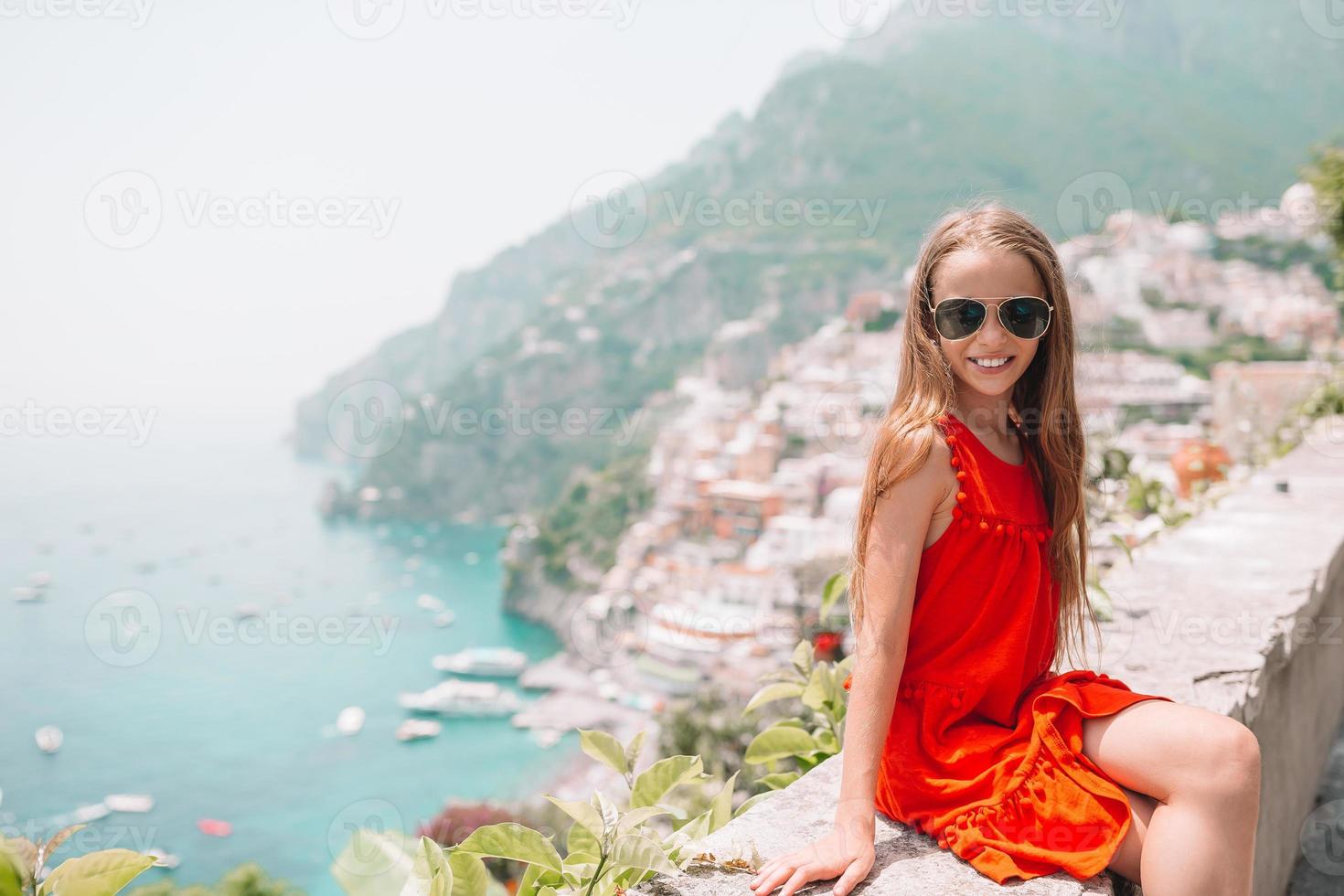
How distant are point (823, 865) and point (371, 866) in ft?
1.08

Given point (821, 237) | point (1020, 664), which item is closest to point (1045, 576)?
point (1020, 664)

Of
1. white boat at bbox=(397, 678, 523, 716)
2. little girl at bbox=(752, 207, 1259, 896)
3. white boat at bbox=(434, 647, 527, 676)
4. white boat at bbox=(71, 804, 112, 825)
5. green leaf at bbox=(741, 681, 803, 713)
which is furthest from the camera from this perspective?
white boat at bbox=(434, 647, 527, 676)

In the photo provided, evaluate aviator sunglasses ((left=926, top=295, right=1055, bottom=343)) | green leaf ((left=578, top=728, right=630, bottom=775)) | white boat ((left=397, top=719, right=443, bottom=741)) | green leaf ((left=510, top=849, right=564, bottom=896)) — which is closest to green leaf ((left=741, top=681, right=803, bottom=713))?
green leaf ((left=578, top=728, right=630, bottom=775))

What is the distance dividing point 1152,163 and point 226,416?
68615 millimetres

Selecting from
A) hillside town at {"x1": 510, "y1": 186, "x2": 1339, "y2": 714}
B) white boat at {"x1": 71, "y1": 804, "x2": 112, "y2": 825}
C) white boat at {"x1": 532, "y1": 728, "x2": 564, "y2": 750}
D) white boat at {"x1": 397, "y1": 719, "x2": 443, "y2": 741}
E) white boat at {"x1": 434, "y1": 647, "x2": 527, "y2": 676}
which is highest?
hillside town at {"x1": 510, "y1": 186, "x2": 1339, "y2": 714}

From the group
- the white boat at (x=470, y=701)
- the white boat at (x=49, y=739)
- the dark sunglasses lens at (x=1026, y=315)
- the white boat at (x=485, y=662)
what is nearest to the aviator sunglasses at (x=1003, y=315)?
the dark sunglasses lens at (x=1026, y=315)

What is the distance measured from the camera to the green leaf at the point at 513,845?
0.64 metres

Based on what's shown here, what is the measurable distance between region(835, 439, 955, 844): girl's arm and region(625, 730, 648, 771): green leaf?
176 mm

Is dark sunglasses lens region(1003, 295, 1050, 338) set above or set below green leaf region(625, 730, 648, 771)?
above

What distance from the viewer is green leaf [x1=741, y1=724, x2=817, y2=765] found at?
991 millimetres

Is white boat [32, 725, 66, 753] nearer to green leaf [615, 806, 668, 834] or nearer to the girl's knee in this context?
green leaf [615, 806, 668, 834]

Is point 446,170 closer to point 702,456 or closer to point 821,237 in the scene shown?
point 821,237

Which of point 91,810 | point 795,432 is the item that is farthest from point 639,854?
point 795,432

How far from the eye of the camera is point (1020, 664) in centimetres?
81
